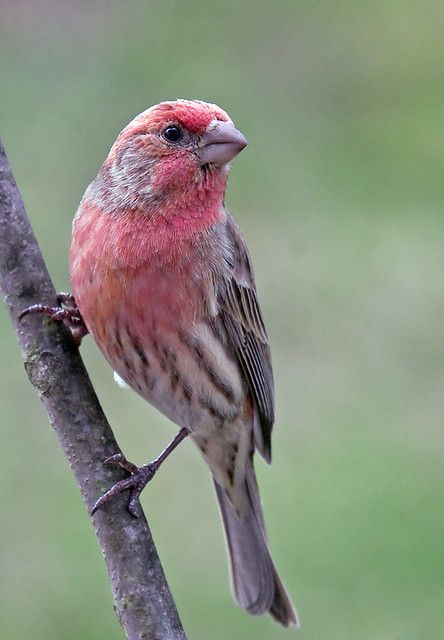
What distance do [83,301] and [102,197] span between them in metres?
0.42

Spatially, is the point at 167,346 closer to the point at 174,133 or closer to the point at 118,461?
the point at 174,133

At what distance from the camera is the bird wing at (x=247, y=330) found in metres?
4.76

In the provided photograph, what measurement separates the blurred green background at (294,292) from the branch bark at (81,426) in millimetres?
2179

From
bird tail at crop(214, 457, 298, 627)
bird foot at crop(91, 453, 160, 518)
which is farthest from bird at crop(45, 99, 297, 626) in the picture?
bird tail at crop(214, 457, 298, 627)

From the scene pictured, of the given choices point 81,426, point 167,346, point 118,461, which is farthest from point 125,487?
point 167,346

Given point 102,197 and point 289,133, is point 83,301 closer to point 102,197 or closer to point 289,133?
point 102,197

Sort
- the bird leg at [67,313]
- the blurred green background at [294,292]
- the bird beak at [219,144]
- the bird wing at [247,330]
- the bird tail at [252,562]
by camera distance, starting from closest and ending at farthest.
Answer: the bird leg at [67,313]
the bird beak at [219,144]
the bird wing at [247,330]
the bird tail at [252,562]
the blurred green background at [294,292]

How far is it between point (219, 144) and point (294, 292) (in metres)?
4.23

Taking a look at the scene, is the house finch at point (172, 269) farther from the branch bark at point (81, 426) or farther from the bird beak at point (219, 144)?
the branch bark at point (81, 426)

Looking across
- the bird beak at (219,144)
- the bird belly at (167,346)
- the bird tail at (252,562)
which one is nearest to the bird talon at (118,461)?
the bird belly at (167,346)

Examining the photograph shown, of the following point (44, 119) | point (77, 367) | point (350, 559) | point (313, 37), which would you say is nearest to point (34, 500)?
point (350, 559)

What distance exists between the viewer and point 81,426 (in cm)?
372

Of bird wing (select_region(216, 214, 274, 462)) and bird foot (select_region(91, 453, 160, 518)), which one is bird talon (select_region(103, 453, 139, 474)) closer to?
bird foot (select_region(91, 453, 160, 518))

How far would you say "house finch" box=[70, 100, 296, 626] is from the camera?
4.42 m
